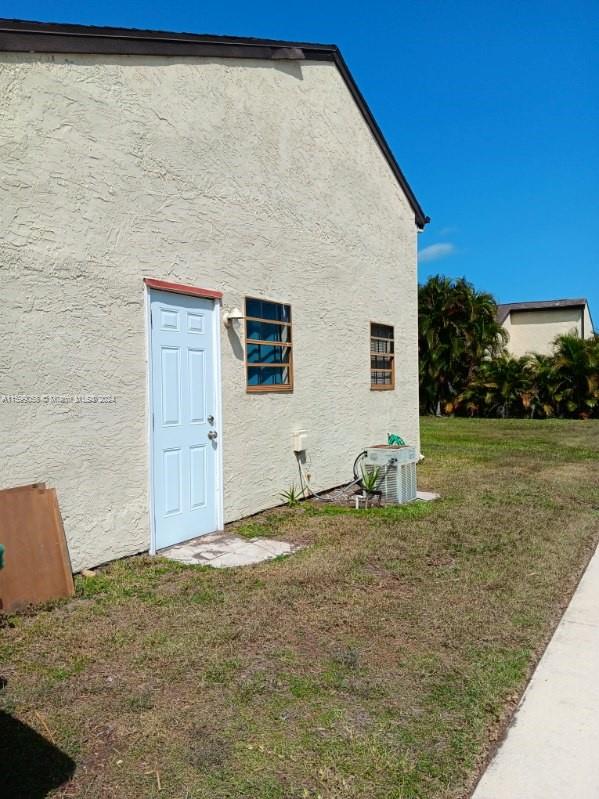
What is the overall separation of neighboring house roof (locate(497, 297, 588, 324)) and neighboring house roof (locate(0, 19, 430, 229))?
80.3 feet

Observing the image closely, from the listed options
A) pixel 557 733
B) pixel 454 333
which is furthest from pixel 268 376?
pixel 454 333

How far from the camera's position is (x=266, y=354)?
7.82 metres

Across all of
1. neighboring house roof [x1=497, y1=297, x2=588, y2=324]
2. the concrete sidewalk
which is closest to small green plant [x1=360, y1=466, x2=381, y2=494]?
the concrete sidewalk

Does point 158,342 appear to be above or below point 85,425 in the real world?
above

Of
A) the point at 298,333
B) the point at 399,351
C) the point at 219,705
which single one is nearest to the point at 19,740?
the point at 219,705

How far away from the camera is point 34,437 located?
16.1 feet

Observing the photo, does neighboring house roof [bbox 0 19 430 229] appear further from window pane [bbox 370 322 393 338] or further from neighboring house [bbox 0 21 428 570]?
window pane [bbox 370 322 393 338]

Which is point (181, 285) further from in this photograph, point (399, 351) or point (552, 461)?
point (552, 461)

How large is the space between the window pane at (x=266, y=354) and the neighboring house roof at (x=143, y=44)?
324 cm

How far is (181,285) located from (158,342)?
2.27ft

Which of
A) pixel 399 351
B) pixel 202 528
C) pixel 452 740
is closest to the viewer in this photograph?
pixel 452 740

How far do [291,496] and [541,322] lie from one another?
91.1 ft

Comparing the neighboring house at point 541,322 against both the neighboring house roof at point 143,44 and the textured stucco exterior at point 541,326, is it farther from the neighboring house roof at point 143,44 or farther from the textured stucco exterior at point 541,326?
the neighboring house roof at point 143,44

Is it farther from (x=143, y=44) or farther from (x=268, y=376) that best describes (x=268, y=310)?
(x=143, y=44)
